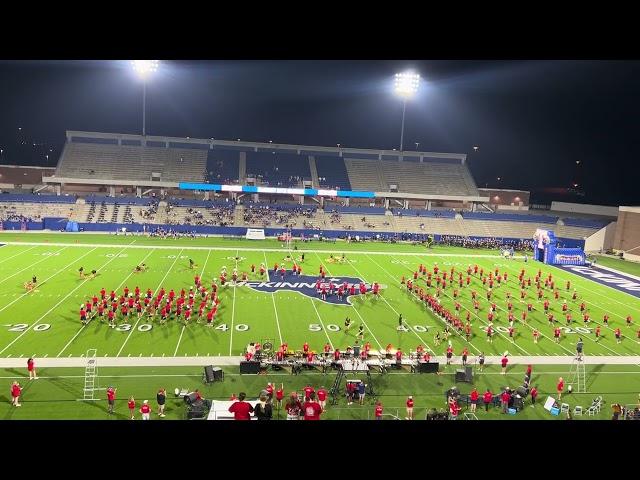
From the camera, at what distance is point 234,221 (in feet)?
160

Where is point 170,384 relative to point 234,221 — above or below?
below

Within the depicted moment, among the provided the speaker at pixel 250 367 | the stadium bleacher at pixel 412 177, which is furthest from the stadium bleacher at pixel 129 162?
the speaker at pixel 250 367

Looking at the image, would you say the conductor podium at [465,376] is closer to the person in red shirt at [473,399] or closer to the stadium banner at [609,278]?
the person in red shirt at [473,399]

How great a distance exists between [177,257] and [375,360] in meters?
20.4

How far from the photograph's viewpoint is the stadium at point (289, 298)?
12852 mm

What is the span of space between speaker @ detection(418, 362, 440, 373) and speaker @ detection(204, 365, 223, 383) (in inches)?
230

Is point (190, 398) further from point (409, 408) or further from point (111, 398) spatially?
point (409, 408)

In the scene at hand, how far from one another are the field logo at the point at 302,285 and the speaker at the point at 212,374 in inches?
373

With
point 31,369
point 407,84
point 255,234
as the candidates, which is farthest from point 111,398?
point 407,84

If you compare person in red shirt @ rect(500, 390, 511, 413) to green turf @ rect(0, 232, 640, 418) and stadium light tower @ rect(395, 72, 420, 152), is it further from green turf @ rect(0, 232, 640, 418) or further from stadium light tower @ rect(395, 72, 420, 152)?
stadium light tower @ rect(395, 72, 420, 152)

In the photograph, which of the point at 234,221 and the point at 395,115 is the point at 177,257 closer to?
the point at 234,221
